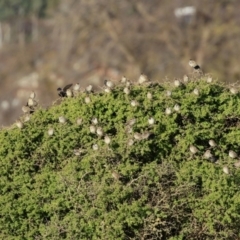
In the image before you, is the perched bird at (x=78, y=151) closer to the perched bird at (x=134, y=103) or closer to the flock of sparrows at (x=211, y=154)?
the perched bird at (x=134, y=103)

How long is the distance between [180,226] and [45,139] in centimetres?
104

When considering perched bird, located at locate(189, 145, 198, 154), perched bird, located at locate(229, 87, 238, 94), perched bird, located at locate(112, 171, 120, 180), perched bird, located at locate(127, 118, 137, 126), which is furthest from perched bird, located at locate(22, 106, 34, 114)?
perched bird, located at locate(229, 87, 238, 94)

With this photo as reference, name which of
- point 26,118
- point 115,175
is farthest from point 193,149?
point 26,118

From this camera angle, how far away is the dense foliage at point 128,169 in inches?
184

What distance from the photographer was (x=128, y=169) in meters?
4.70

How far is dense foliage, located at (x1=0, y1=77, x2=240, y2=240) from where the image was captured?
4668 mm

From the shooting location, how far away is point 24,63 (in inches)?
1294

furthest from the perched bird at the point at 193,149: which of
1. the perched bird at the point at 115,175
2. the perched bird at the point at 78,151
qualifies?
the perched bird at the point at 78,151

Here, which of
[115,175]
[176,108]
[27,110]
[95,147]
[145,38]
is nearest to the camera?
[115,175]

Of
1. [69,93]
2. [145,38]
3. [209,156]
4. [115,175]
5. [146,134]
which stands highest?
[145,38]

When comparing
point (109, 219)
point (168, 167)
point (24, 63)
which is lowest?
point (109, 219)

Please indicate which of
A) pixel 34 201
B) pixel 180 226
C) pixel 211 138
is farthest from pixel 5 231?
pixel 211 138

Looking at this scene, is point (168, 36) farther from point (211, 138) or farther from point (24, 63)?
point (211, 138)

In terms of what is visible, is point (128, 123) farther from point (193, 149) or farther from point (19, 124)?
point (19, 124)
